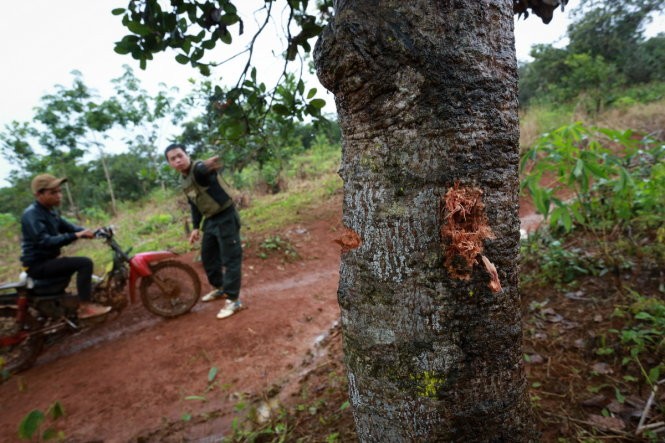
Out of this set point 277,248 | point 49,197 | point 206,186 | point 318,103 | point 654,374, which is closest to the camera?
point 654,374

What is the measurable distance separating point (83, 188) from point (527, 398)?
71.4 ft

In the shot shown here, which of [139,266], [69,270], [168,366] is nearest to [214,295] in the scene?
[139,266]

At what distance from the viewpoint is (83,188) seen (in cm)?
1780

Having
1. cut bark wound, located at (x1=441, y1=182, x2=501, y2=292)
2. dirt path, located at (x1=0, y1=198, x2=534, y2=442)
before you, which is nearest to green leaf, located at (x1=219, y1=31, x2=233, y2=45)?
dirt path, located at (x1=0, y1=198, x2=534, y2=442)

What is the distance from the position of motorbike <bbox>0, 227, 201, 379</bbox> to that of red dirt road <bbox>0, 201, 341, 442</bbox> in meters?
0.22

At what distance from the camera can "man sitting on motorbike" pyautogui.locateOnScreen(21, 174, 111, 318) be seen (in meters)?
3.58

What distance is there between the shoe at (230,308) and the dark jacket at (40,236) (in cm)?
181

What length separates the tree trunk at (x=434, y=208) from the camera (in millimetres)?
748

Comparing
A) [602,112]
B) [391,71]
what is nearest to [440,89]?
[391,71]

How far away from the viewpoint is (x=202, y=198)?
4.08 m

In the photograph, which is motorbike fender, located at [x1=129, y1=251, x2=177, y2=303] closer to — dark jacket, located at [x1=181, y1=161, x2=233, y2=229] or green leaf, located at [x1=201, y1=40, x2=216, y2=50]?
dark jacket, located at [x1=181, y1=161, x2=233, y2=229]

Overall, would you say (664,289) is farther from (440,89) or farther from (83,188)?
(83,188)

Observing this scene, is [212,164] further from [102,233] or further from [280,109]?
[280,109]

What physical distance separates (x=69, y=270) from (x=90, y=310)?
1.82ft
